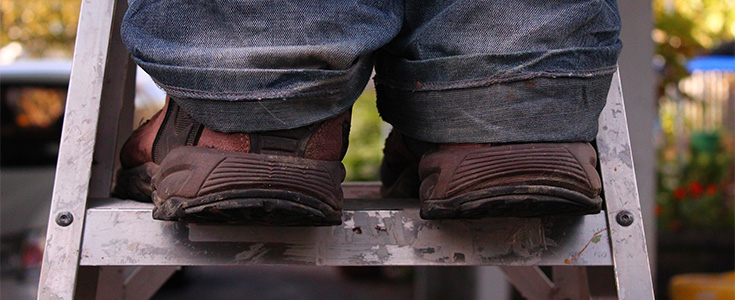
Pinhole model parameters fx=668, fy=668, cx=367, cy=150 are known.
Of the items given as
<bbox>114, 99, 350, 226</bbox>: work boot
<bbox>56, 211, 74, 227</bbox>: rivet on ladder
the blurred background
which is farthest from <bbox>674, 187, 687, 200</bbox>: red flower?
<bbox>56, 211, 74, 227</bbox>: rivet on ladder

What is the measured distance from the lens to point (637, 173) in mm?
3492

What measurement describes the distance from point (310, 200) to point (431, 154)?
26 centimetres

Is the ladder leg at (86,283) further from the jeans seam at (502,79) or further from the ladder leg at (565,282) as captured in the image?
the ladder leg at (565,282)

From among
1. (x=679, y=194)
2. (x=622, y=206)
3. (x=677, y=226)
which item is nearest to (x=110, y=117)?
(x=622, y=206)

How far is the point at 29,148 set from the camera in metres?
5.66

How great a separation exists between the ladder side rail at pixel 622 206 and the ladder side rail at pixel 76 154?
878 millimetres

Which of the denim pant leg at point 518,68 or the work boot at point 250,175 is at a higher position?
the denim pant leg at point 518,68

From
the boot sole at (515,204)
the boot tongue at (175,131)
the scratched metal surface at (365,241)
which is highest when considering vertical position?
the boot tongue at (175,131)

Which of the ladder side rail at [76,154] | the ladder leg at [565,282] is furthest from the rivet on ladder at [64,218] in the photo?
the ladder leg at [565,282]

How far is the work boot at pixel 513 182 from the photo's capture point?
3.28 ft

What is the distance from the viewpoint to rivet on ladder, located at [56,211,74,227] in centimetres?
108

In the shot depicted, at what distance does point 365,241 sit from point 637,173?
2.77 meters

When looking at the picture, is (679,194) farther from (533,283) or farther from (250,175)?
(250,175)

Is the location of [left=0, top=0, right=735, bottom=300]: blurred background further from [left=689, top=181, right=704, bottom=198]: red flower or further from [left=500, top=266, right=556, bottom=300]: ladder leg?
[left=500, top=266, right=556, bottom=300]: ladder leg
